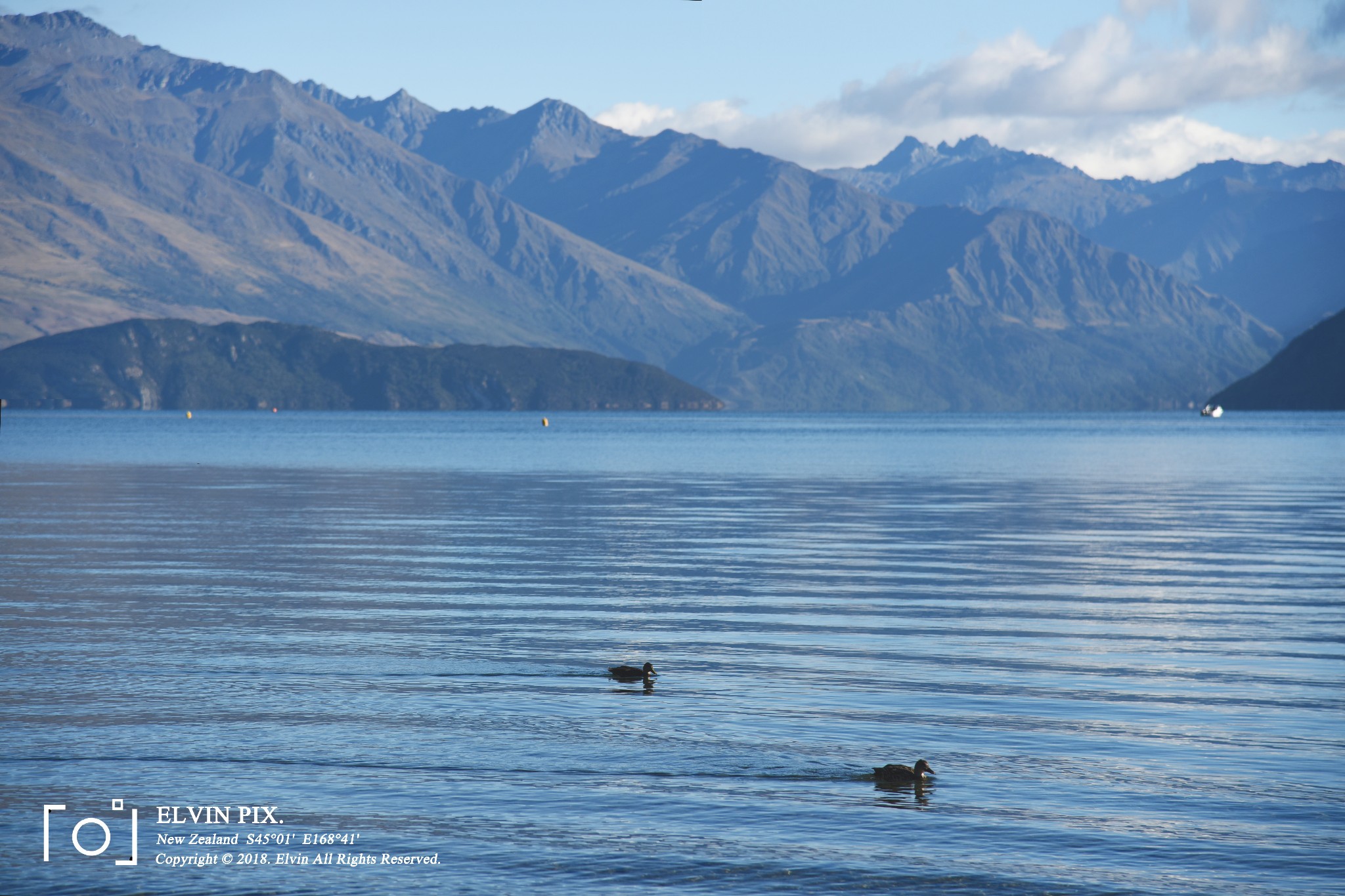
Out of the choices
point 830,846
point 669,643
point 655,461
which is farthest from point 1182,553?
point 655,461

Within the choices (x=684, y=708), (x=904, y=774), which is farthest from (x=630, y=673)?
(x=904, y=774)

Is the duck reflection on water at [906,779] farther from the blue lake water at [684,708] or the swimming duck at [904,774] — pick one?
the blue lake water at [684,708]

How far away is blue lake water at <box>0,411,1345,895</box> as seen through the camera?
62.0 feet

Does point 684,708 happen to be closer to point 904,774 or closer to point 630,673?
point 630,673

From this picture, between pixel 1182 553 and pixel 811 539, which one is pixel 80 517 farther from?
pixel 1182 553

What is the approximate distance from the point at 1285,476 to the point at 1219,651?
93.1 m

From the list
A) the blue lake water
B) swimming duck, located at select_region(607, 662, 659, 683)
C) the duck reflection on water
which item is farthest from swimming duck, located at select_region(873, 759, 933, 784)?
swimming duck, located at select_region(607, 662, 659, 683)

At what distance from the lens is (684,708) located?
90.5ft

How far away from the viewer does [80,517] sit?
73562 millimetres

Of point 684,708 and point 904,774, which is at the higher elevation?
point 684,708

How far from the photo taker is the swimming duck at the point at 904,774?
72.5ft

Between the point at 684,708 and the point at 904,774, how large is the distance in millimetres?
6497

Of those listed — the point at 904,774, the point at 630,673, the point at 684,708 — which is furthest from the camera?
the point at 630,673

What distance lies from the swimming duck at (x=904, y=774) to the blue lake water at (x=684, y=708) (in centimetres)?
27
